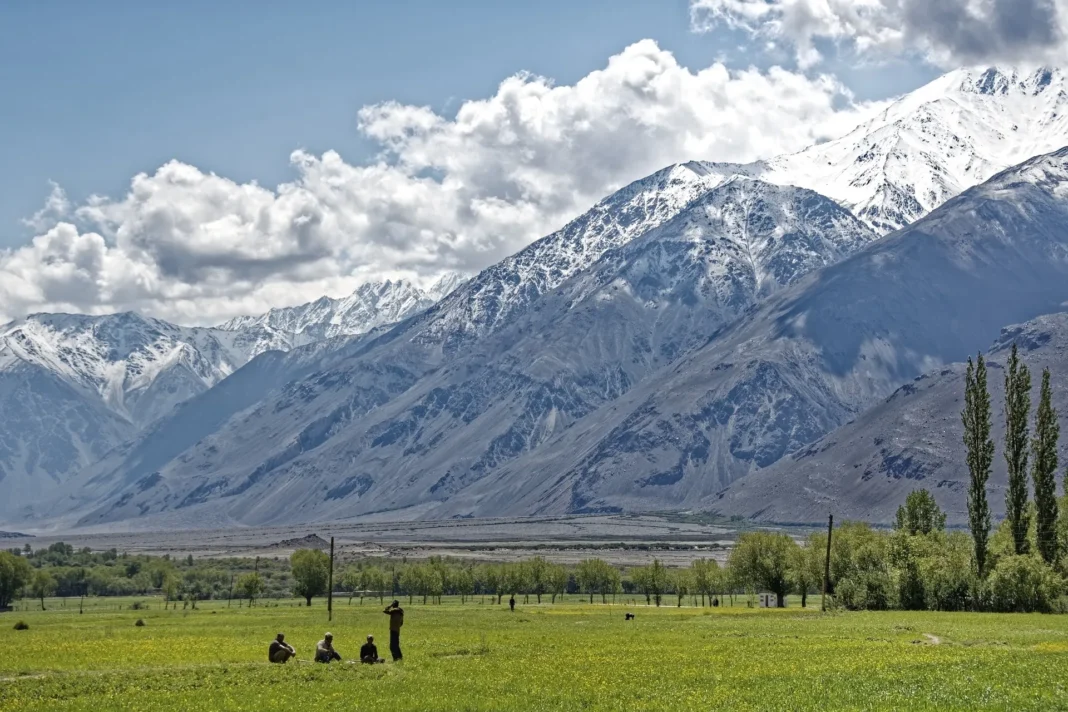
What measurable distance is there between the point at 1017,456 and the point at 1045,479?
4859 millimetres

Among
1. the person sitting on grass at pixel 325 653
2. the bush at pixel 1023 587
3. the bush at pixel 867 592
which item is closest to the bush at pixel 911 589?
the bush at pixel 867 592

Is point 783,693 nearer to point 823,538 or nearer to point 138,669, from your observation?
point 138,669

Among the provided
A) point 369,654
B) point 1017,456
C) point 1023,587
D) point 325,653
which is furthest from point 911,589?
point 325,653

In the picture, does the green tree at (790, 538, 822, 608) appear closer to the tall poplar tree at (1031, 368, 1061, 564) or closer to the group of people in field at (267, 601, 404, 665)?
the tall poplar tree at (1031, 368, 1061, 564)

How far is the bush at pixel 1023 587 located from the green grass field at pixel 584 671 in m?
23.7

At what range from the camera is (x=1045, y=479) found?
13438 cm

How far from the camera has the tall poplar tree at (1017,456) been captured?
12875cm

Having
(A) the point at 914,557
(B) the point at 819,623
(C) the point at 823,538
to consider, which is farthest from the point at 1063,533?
(B) the point at 819,623

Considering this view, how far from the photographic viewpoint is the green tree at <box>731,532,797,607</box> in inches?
6176

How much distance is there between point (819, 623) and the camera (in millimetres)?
94312

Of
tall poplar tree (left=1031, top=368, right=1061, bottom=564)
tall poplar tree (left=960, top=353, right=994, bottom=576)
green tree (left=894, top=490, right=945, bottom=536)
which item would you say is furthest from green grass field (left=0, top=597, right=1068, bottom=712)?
green tree (left=894, top=490, right=945, bottom=536)

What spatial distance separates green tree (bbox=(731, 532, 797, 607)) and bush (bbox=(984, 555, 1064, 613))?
1634 inches

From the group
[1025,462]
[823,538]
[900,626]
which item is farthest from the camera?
[823,538]

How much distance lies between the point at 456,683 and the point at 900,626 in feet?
143
